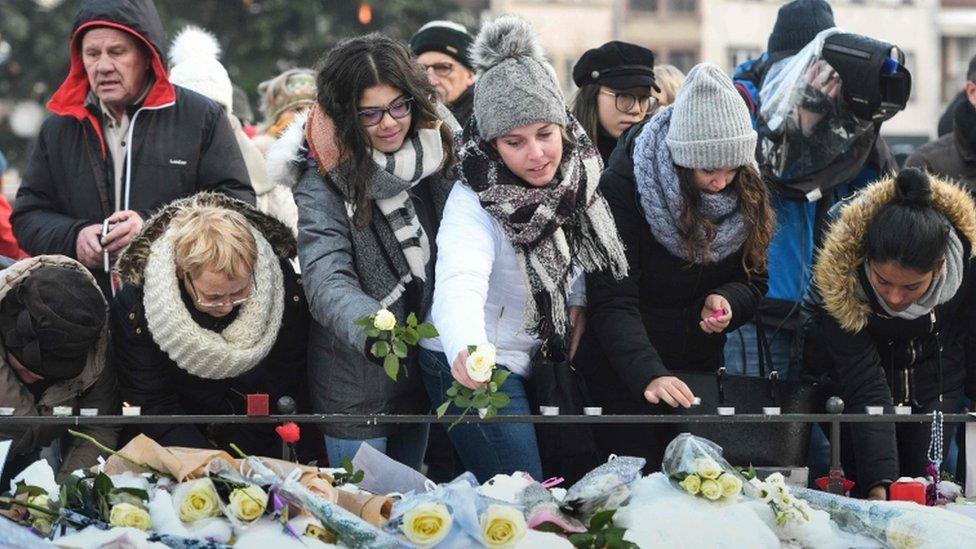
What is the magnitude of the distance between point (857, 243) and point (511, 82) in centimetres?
114

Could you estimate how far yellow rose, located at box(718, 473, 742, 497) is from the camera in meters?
3.77

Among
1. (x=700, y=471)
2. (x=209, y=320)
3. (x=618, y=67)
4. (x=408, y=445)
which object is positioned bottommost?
(x=408, y=445)

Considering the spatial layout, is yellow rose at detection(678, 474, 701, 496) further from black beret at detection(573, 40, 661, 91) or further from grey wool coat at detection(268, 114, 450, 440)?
black beret at detection(573, 40, 661, 91)

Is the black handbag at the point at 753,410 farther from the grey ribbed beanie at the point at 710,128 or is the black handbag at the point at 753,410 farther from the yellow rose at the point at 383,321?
the yellow rose at the point at 383,321

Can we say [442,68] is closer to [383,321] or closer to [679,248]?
[679,248]

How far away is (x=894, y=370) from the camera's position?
5012mm

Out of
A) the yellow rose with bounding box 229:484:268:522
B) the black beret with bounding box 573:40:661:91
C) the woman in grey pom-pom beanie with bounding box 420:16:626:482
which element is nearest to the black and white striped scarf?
the woman in grey pom-pom beanie with bounding box 420:16:626:482

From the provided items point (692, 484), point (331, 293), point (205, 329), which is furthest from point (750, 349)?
point (205, 329)

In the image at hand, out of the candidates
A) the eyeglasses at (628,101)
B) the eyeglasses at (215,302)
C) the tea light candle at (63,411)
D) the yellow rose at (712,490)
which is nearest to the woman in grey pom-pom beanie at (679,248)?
the eyeglasses at (628,101)

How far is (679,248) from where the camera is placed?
15.8ft

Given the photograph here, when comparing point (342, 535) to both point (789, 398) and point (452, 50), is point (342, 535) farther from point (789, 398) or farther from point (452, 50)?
point (452, 50)

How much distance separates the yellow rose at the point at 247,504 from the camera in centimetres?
358

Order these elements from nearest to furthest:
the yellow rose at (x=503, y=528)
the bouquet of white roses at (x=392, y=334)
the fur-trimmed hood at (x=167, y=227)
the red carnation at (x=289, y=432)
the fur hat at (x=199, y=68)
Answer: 1. the yellow rose at (x=503, y=528)
2. the bouquet of white roses at (x=392, y=334)
3. the red carnation at (x=289, y=432)
4. the fur-trimmed hood at (x=167, y=227)
5. the fur hat at (x=199, y=68)

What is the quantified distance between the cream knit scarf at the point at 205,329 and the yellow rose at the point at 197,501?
967 mm
